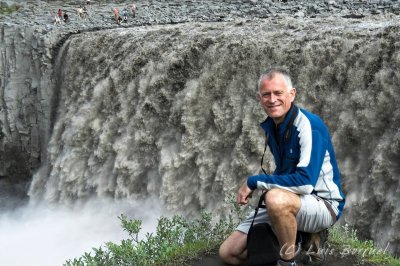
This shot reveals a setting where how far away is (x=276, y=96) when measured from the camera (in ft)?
14.4

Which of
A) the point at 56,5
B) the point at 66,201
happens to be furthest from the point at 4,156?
the point at 56,5

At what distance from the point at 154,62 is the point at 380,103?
5.36 meters

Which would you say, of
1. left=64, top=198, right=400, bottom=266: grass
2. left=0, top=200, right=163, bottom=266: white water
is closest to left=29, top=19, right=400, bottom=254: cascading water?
left=0, top=200, right=163, bottom=266: white water

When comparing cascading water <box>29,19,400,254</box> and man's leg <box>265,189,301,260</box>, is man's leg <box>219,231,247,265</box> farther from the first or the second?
cascading water <box>29,19,400,254</box>

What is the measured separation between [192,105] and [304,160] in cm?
571

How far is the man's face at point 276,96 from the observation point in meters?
4.38

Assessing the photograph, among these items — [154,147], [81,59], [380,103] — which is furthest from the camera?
[81,59]

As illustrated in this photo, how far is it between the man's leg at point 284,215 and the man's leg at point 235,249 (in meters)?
0.60

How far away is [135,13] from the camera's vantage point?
884 inches

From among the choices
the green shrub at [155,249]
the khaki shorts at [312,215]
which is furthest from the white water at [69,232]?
the khaki shorts at [312,215]

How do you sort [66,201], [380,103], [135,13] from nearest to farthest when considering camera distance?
[380,103]
[66,201]
[135,13]

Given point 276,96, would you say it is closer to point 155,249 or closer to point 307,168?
point 307,168

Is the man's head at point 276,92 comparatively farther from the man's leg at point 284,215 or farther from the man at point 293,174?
the man's leg at point 284,215

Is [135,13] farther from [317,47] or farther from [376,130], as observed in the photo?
[376,130]
